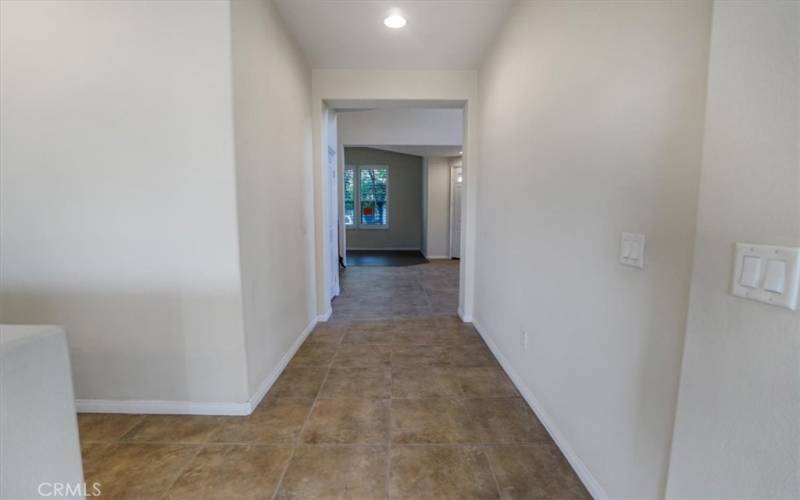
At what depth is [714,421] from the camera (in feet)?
2.55

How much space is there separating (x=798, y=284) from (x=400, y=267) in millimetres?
6629

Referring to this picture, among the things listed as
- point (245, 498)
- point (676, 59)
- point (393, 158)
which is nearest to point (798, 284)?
point (676, 59)

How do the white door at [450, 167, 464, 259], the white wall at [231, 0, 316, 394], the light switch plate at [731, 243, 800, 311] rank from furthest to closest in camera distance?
the white door at [450, 167, 464, 259]
the white wall at [231, 0, 316, 394]
the light switch plate at [731, 243, 800, 311]

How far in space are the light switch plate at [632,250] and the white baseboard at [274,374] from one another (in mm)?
2039

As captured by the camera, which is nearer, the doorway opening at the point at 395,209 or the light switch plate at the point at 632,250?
the light switch plate at the point at 632,250

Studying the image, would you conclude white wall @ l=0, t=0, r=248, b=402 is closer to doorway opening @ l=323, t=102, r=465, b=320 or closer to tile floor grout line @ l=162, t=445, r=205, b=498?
tile floor grout line @ l=162, t=445, r=205, b=498

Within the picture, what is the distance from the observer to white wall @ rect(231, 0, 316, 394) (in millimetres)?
1900

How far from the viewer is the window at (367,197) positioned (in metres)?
10.1

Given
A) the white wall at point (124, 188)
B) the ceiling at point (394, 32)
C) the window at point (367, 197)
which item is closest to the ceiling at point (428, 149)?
the window at point (367, 197)

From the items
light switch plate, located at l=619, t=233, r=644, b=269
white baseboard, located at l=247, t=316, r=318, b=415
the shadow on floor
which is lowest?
the shadow on floor

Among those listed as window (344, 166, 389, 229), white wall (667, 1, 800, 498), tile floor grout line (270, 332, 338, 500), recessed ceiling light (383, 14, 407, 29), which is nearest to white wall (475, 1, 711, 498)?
white wall (667, 1, 800, 498)

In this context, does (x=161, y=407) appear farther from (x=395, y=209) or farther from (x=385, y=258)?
(x=395, y=209)

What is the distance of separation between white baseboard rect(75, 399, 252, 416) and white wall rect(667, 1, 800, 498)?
206cm

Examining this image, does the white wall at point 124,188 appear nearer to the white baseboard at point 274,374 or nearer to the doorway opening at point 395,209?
the white baseboard at point 274,374
